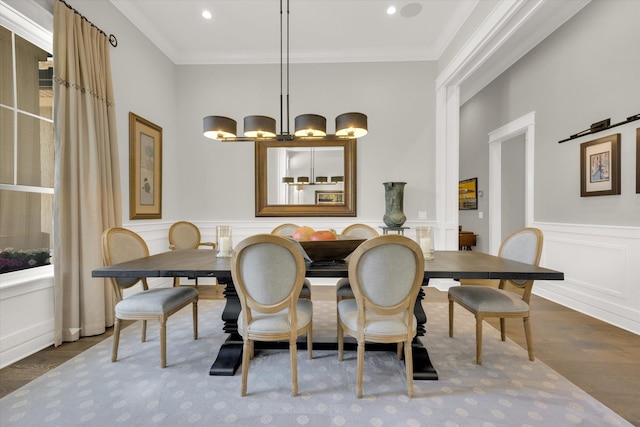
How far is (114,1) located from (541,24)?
488 cm

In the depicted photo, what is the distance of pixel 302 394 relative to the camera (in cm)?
167

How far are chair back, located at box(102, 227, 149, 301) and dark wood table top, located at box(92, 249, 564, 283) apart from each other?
0.80 ft

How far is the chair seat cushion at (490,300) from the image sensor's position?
1.96m

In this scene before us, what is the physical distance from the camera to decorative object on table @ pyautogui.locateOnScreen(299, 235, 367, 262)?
1847 millimetres

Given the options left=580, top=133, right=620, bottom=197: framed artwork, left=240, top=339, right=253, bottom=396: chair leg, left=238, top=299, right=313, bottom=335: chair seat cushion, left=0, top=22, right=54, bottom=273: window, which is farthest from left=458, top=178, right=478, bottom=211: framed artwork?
left=0, top=22, right=54, bottom=273: window

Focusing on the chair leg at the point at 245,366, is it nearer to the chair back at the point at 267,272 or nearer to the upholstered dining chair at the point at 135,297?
the chair back at the point at 267,272

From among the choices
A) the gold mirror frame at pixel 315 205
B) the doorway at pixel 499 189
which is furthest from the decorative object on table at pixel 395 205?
the doorway at pixel 499 189

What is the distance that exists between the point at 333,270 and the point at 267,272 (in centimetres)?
40

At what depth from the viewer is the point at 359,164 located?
4.11 m

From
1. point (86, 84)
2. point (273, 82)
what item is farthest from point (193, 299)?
point (273, 82)

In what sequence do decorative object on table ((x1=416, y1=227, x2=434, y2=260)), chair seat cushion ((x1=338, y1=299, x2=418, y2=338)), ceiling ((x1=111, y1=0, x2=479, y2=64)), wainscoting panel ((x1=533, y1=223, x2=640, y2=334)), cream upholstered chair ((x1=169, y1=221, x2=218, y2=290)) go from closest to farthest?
chair seat cushion ((x1=338, y1=299, x2=418, y2=338)) → decorative object on table ((x1=416, y1=227, x2=434, y2=260)) → wainscoting panel ((x1=533, y1=223, x2=640, y2=334)) → ceiling ((x1=111, y1=0, x2=479, y2=64)) → cream upholstered chair ((x1=169, y1=221, x2=218, y2=290))

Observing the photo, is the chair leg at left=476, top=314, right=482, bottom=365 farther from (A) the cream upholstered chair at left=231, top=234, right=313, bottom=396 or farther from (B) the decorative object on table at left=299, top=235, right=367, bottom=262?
(A) the cream upholstered chair at left=231, top=234, right=313, bottom=396

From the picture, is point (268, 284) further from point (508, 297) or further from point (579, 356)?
point (579, 356)

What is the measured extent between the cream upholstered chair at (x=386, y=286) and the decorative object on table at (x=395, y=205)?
2171mm
